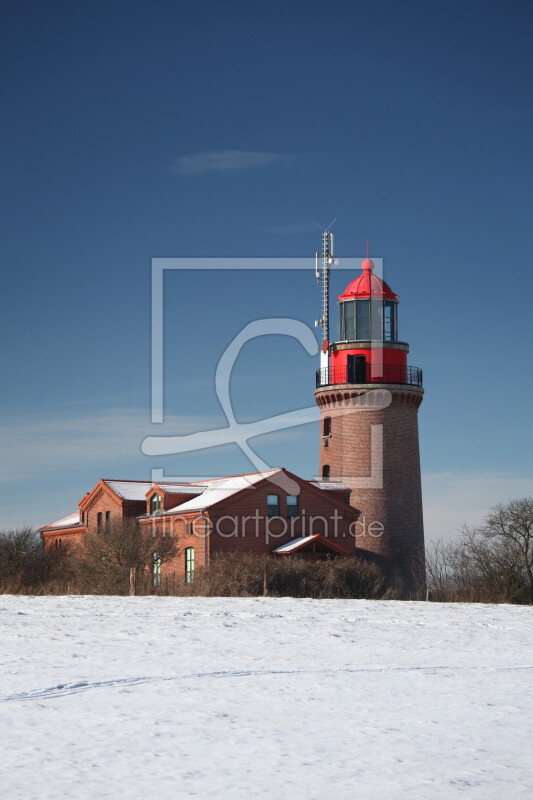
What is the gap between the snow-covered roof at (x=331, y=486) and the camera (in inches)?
1784

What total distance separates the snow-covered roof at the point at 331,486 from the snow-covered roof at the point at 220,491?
2.94m

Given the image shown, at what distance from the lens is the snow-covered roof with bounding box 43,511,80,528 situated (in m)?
53.5

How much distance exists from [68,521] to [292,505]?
16774mm

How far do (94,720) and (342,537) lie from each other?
116 feet

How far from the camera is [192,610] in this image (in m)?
19.8

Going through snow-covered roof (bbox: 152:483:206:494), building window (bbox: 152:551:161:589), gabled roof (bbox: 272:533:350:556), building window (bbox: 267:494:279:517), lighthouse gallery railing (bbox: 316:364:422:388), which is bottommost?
building window (bbox: 152:551:161:589)

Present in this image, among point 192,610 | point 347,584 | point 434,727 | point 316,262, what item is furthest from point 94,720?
point 316,262

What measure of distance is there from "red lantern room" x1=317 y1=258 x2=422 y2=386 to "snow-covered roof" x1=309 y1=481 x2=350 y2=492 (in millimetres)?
5041

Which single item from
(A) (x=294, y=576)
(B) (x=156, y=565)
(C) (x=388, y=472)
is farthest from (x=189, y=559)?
(C) (x=388, y=472)

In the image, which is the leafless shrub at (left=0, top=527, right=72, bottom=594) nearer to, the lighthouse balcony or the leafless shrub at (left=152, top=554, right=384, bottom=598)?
the leafless shrub at (left=152, top=554, right=384, bottom=598)

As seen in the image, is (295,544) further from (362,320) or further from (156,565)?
(362,320)

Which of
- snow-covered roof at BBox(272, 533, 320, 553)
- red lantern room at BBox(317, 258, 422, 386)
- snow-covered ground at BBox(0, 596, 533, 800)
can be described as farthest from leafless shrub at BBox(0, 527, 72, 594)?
snow-covered ground at BBox(0, 596, 533, 800)

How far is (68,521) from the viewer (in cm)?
5488

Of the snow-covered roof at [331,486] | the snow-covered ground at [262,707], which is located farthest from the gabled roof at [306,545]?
the snow-covered ground at [262,707]
